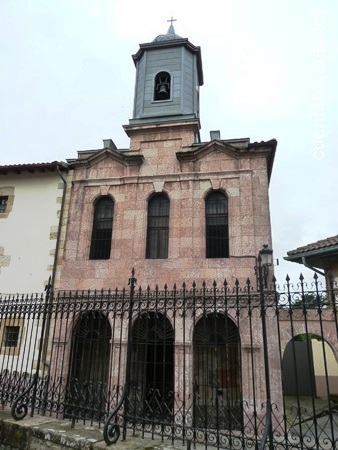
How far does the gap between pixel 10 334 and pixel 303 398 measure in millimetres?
15703

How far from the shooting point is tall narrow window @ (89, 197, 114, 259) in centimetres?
1241

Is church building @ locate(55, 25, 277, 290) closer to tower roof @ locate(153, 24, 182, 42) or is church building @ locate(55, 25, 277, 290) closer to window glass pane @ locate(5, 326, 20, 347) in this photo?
window glass pane @ locate(5, 326, 20, 347)

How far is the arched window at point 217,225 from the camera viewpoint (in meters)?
11.5

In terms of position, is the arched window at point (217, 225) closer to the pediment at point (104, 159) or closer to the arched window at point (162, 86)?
the pediment at point (104, 159)

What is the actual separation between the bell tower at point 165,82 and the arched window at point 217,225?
129 inches

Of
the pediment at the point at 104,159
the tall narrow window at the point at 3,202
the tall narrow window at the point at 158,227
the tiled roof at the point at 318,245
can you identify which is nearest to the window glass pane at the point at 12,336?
the tall narrow window at the point at 3,202

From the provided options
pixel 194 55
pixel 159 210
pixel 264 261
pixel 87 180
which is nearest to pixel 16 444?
pixel 264 261

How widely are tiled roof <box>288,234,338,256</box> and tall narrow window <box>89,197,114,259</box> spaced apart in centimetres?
650

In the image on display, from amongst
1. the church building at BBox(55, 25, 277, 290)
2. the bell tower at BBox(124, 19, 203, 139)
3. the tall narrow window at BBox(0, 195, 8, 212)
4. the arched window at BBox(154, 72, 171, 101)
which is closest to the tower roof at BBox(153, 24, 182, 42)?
the bell tower at BBox(124, 19, 203, 139)

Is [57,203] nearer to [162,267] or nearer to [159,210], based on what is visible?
[159,210]

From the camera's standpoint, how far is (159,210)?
1253 cm

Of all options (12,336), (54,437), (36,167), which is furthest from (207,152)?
(54,437)

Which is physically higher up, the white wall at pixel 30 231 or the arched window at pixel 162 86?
the arched window at pixel 162 86

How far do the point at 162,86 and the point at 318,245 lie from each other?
374 inches
